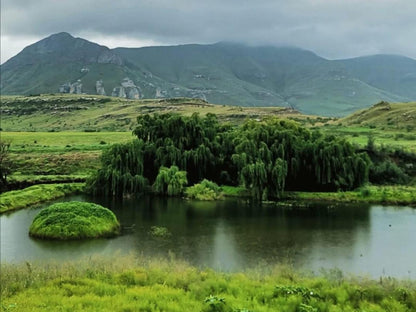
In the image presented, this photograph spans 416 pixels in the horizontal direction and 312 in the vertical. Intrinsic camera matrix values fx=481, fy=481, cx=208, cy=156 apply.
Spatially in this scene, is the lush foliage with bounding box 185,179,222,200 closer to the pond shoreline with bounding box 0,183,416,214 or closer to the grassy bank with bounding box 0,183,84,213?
the pond shoreline with bounding box 0,183,416,214

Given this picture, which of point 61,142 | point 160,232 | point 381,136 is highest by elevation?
point 381,136

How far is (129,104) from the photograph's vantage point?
152m

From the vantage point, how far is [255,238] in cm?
3058

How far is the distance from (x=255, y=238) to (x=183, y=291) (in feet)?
46.6

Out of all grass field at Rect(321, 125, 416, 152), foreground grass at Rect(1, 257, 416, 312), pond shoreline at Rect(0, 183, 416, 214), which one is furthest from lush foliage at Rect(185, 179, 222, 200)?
Result: grass field at Rect(321, 125, 416, 152)

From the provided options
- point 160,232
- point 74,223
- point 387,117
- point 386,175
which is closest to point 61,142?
point 74,223

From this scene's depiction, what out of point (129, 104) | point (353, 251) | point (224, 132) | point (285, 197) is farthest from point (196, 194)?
point (129, 104)

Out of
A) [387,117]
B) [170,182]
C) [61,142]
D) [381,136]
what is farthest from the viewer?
[387,117]

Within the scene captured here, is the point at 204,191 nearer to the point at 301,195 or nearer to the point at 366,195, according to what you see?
the point at 301,195

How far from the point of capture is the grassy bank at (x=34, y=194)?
4020 cm

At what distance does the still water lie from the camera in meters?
25.5

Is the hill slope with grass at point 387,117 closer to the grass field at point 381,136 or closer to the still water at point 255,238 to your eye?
the grass field at point 381,136

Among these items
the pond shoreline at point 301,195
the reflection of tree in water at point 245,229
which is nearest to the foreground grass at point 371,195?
the pond shoreline at point 301,195

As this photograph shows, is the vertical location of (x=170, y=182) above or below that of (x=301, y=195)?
above
